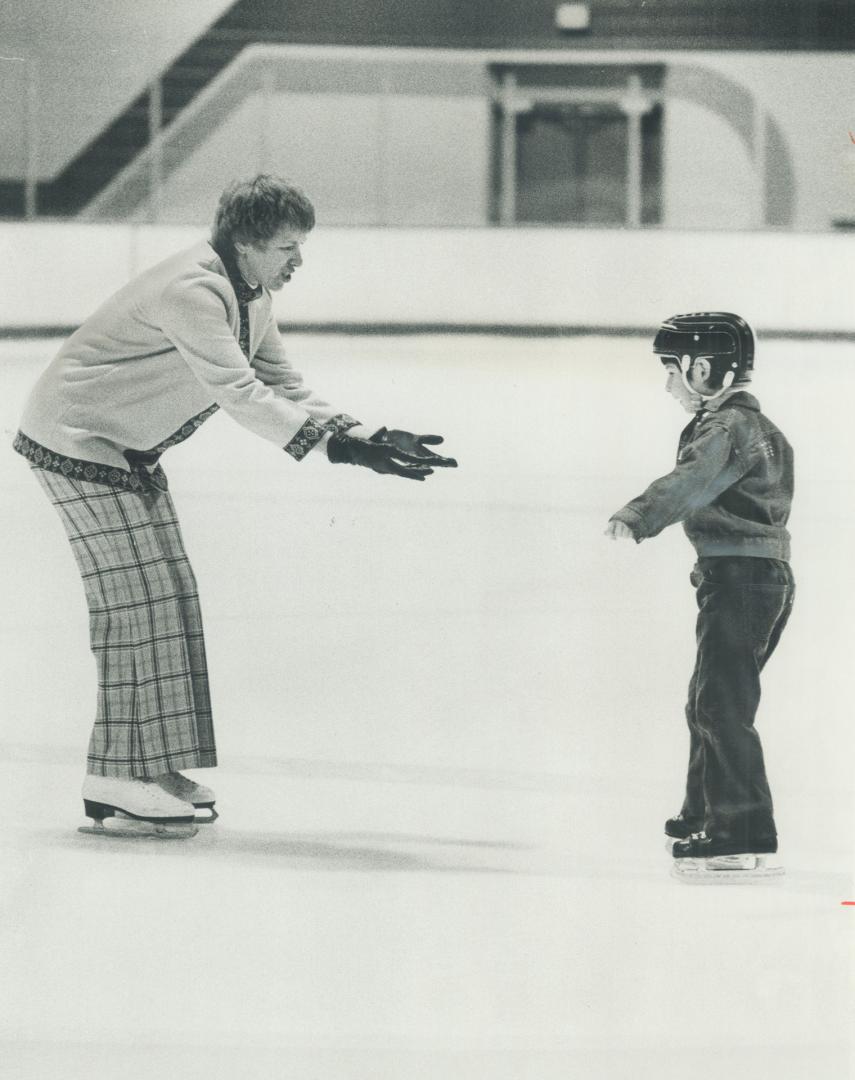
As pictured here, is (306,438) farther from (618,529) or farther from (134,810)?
(134,810)

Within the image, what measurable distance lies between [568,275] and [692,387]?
1.16 feet

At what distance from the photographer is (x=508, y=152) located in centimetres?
307

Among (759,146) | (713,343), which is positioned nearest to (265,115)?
(713,343)

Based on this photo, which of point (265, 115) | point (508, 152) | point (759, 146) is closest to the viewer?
point (265, 115)

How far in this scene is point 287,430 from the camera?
205cm

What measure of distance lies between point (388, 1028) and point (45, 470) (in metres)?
0.93

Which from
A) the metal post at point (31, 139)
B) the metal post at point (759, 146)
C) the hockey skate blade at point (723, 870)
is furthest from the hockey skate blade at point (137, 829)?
the metal post at point (759, 146)

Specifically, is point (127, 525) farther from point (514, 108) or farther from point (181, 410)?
point (514, 108)

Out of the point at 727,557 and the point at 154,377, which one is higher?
the point at 154,377

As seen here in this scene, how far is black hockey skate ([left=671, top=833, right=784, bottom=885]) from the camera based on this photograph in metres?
2.11

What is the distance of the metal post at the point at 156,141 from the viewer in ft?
7.87

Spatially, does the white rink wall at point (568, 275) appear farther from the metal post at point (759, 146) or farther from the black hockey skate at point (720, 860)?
the black hockey skate at point (720, 860)

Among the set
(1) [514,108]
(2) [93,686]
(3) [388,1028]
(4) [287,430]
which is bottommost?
(3) [388,1028]

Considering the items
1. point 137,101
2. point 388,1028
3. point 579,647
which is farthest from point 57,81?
point 388,1028
